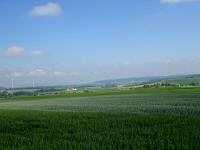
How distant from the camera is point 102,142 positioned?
1375 cm

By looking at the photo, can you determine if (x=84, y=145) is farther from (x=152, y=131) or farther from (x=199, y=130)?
(x=199, y=130)

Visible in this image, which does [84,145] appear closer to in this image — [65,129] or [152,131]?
[152,131]

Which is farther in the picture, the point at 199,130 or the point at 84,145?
the point at 199,130

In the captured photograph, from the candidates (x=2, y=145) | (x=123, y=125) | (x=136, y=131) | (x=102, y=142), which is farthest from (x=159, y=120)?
(x=2, y=145)

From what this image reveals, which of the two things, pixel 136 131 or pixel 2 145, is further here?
pixel 136 131

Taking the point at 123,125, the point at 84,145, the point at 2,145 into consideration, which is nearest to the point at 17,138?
the point at 2,145

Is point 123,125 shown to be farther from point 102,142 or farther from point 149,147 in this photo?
point 149,147

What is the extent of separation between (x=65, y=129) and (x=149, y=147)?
744cm

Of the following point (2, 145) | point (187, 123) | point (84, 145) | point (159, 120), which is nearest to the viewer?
point (84, 145)

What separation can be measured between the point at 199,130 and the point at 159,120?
18.6 feet

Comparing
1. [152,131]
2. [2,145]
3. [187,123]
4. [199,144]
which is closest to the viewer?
[199,144]

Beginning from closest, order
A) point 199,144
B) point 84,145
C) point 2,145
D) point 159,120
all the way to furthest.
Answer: point 199,144 < point 84,145 < point 2,145 < point 159,120

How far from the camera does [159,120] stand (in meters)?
21.0

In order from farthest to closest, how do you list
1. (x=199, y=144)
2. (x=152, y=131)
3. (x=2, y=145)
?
1. (x=152, y=131)
2. (x=2, y=145)
3. (x=199, y=144)
